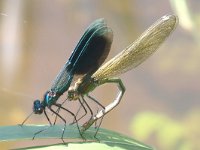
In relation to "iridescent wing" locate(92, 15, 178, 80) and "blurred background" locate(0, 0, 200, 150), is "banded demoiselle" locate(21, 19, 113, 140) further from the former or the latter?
"blurred background" locate(0, 0, 200, 150)

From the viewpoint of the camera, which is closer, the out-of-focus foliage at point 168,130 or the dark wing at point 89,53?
the dark wing at point 89,53

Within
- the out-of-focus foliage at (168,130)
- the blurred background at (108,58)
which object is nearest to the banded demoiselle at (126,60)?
the out-of-focus foliage at (168,130)

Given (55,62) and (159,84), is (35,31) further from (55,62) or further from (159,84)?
(159,84)

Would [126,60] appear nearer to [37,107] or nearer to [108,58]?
[37,107]

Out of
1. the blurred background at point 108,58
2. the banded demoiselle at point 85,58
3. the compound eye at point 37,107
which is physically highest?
the blurred background at point 108,58

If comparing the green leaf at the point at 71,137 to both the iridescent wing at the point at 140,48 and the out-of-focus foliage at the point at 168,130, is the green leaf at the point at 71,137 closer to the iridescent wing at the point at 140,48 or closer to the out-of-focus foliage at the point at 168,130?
the iridescent wing at the point at 140,48

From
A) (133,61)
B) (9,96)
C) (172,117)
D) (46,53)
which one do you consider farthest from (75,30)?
(133,61)

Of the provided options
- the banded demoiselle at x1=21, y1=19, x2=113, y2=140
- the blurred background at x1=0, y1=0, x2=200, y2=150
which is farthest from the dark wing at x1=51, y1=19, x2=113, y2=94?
the blurred background at x1=0, y1=0, x2=200, y2=150
